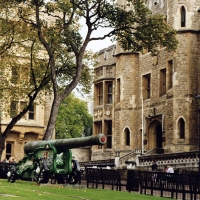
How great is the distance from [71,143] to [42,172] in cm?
157

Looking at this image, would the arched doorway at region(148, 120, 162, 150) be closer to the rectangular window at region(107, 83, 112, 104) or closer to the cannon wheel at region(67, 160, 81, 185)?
the rectangular window at region(107, 83, 112, 104)

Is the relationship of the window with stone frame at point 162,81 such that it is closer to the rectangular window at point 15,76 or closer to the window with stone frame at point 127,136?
the window with stone frame at point 127,136

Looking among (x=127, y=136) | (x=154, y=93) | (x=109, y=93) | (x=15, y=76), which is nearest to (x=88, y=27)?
(x=15, y=76)

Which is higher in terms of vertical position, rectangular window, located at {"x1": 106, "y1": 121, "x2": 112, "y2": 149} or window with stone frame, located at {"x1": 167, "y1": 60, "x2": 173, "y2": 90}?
window with stone frame, located at {"x1": 167, "y1": 60, "x2": 173, "y2": 90}

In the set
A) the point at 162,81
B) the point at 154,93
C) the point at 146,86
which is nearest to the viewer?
the point at 162,81

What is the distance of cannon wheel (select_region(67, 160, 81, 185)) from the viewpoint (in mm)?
20969

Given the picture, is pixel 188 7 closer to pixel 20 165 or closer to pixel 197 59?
pixel 197 59

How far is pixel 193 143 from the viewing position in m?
37.2

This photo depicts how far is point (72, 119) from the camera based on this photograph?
251ft

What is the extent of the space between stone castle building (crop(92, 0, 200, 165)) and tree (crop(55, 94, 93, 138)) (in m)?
25.3

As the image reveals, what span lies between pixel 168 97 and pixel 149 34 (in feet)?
43.0

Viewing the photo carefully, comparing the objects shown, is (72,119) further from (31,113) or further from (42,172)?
(42,172)

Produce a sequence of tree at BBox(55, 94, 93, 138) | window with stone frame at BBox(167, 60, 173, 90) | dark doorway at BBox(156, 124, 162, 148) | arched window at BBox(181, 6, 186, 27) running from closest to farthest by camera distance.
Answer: arched window at BBox(181, 6, 186, 27)
window with stone frame at BBox(167, 60, 173, 90)
dark doorway at BBox(156, 124, 162, 148)
tree at BBox(55, 94, 93, 138)

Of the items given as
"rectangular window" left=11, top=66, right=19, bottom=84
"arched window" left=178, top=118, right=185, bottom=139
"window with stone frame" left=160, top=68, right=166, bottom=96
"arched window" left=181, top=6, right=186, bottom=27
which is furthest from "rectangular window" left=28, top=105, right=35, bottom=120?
"arched window" left=181, top=6, right=186, bottom=27
